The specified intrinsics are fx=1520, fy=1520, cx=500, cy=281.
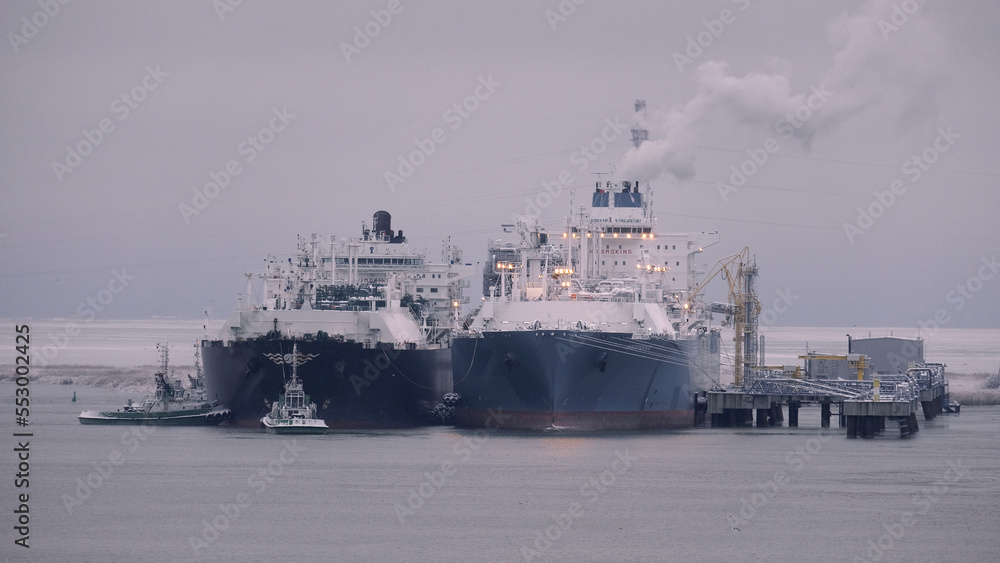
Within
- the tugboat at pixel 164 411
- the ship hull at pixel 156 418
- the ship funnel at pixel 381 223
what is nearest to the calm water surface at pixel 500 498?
the ship hull at pixel 156 418

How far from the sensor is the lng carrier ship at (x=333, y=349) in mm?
61750

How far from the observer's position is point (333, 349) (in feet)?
202

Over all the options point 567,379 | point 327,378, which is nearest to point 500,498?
point 567,379

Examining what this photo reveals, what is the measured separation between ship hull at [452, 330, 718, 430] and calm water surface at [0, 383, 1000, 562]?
124cm

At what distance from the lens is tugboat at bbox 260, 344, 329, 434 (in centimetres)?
5978

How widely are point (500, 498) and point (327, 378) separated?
20.0 m

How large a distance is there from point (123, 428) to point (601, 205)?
955 inches

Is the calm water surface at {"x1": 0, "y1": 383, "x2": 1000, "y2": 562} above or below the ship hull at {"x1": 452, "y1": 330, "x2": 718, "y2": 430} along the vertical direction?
below

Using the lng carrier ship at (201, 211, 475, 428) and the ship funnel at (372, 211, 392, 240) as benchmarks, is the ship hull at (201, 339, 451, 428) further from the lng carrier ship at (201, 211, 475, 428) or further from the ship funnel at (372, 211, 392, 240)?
the ship funnel at (372, 211, 392, 240)

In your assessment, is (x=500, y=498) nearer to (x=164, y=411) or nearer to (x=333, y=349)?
(x=333, y=349)

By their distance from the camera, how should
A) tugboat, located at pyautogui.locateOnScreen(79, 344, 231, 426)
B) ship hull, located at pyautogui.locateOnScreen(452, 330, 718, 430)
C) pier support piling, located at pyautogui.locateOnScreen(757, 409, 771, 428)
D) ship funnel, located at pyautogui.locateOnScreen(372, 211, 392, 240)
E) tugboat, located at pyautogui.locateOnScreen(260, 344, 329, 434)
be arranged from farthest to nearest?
1. ship funnel, located at pyautogui.locateOnScreen(372, 211, 392, 240)
2. pier support piling, located at pyautogui.locateOnScreen(757, 409, 771, 428)
3. tugboat, located at pyautogui.locateOnScreen(79, 344, 231, 426)
4. tugboat, located at pyautogui.locateOnScreen(260, 344, 329, 434)
5. ship hull, located at pyautogui.locateOnScreen(452, 330, 718, 430)

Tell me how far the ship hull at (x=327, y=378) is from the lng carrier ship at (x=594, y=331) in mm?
2717

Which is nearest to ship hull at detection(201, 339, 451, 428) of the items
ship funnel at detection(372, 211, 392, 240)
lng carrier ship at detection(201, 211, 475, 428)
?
lng carrier ship at detection(201, 211, 475, 428)

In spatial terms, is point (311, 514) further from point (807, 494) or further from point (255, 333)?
point (255, 333)
